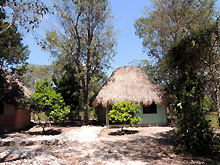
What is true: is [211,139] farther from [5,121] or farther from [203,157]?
[5,121]

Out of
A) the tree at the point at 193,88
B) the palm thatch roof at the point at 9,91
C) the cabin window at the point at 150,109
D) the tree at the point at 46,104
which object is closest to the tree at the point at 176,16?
the cabin window at the point at 150,109

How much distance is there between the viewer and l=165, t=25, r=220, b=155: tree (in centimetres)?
491

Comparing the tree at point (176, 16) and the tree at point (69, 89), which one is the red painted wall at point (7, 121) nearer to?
the tree at point (69, 89)

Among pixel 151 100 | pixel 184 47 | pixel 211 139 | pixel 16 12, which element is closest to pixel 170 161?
pixel 211 139

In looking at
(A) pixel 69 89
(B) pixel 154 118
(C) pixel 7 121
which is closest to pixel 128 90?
(B) pixel 154 118

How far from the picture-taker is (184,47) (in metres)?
5.77

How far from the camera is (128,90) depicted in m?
12.3

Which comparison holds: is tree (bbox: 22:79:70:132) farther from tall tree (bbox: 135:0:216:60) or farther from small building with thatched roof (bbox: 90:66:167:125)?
tall tree (bbox: 135:0:216:60)

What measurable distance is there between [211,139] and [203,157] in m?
0.59

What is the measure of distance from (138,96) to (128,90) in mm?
946

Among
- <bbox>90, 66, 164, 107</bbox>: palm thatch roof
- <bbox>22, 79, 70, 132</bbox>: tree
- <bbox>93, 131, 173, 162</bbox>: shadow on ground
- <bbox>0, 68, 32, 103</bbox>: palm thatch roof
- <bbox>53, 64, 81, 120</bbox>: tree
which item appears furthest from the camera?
<bbox>53, 64, 81, 120</bbox>: tree

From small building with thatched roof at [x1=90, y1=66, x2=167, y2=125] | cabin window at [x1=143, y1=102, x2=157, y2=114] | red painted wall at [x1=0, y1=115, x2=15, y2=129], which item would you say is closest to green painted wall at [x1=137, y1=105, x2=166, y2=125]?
small building with thatched roof at [x1=90, y1=66, x2=167, y2=125]

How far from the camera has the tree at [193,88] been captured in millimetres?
4910

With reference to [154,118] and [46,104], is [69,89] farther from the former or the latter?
[154,118]
